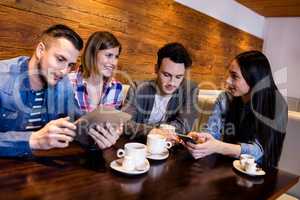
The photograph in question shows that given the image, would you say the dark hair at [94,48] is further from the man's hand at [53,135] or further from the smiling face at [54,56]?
the man's hand at [53,135]

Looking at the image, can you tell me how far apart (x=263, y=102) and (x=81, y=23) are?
163cm

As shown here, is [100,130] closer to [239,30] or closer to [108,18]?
[108,18]

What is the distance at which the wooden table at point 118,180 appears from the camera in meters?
0.83

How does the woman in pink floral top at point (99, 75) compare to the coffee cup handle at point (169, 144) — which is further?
the woman in pink floral top at point (99, 75)

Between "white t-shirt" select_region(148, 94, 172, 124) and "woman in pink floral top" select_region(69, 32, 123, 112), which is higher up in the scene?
"woman in pink floral top" select_region(69, 32, 123, 112)

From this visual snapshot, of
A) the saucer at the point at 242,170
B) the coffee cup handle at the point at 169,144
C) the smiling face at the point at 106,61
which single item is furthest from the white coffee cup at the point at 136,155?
the smiling face at the point at 106,61

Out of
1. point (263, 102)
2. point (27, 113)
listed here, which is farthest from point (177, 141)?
point (27, 113)

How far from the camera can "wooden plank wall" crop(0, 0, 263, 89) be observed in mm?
2086

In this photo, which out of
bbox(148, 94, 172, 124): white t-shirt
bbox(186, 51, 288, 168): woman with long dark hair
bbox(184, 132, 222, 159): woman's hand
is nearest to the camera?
bbox(184, 132, 222, 159): woman's hand

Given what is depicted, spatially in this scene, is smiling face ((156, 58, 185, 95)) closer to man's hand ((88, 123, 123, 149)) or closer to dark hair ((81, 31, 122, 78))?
dark hair ((81, 31, 122, 78))

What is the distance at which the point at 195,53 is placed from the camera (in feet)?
13.0

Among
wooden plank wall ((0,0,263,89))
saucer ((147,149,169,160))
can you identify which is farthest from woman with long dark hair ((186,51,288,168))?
wooden plank wall ((0,0,263,89))

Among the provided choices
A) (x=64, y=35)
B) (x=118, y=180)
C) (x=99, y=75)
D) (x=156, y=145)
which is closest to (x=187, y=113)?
(x=99, y=75)

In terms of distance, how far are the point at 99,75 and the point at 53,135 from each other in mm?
989
